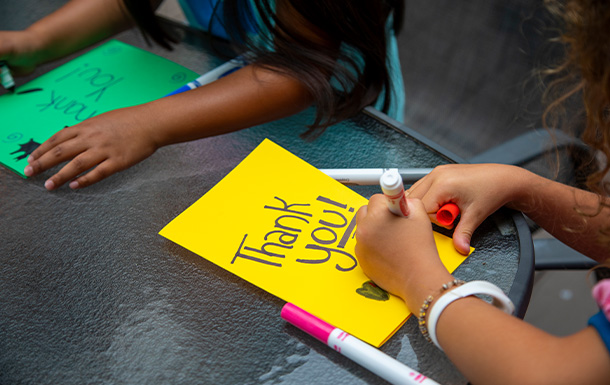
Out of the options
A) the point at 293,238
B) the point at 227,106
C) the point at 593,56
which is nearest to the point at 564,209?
the point at 593,56

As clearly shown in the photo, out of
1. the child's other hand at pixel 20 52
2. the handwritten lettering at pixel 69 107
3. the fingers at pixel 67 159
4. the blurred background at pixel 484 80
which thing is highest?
the child's other hand at pixel 20 52

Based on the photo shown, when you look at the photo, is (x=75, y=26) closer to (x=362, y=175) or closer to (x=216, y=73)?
(x=216, y=73)

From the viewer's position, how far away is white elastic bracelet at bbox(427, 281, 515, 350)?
0.47 m

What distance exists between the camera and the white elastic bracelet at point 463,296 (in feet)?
1.53

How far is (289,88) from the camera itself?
0.75 meters

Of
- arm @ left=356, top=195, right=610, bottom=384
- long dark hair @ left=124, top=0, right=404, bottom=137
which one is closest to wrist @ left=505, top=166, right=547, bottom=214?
arm @ left=356, top=195, right=610, bottom=384

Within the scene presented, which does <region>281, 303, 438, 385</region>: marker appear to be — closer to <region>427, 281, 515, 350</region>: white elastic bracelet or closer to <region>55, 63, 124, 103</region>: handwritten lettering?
<region>427, 281, 515, 350</region>: white elastic bracelet

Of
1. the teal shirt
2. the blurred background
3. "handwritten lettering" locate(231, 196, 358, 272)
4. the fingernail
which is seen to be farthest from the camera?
the blurred background

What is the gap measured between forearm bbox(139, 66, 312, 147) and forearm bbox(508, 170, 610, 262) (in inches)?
12.8

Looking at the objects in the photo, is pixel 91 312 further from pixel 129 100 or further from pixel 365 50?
pixel 365 50

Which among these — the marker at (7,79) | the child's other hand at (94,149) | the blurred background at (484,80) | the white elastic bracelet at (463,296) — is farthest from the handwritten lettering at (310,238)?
the blurred background at (484,80)

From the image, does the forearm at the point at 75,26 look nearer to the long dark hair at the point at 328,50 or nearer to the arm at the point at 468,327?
the long dark hair at the point at 328,50

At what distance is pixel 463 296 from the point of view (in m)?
0.47

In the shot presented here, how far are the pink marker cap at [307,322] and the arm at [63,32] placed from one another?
2.02 ft
